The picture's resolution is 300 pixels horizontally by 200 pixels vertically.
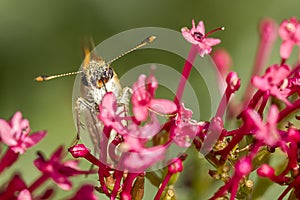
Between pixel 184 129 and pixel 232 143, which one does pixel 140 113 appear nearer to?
pixel 184 129

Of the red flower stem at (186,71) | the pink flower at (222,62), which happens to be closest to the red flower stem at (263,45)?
the pink flower at (222,62)

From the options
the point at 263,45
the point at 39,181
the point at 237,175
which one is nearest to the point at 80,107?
the point at 39,181

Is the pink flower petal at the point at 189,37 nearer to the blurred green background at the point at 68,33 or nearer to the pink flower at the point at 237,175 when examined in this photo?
the pink flower at the point at 237,175

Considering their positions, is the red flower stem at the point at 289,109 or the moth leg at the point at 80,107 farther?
the moth leg at the point at 80,107

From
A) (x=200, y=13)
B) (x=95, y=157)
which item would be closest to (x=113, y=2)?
(x=200, y=13)

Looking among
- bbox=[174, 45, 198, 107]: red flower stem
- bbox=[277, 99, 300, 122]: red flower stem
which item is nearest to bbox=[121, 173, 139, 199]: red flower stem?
bbox=[174, 45, 198, 107]: red flower stem
